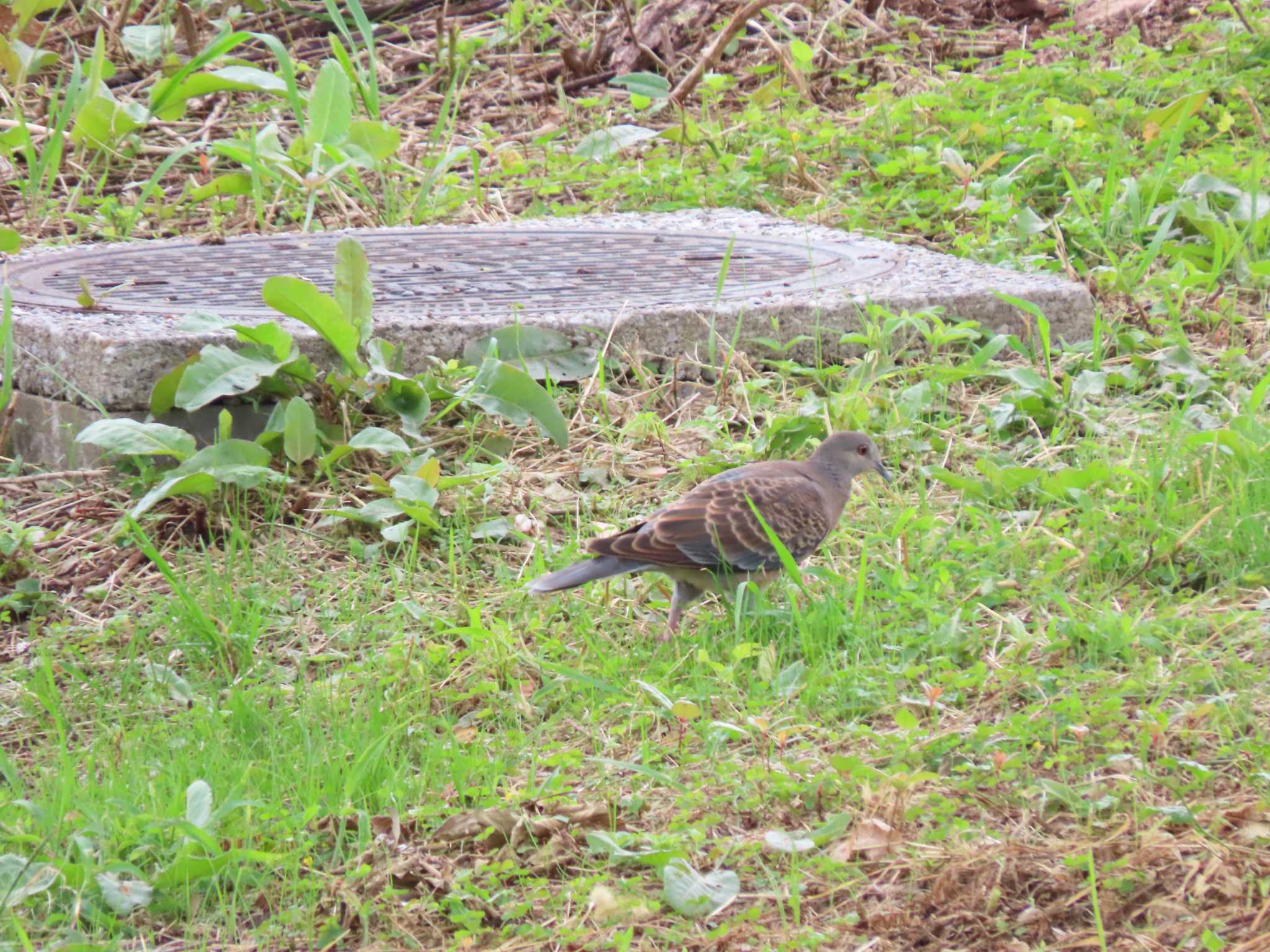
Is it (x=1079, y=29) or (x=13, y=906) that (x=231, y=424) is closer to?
(x=13, y=906)

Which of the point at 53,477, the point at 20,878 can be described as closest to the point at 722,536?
the point at 20,878

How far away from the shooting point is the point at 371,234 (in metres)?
6.23

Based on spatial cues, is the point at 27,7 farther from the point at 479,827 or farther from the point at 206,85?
the point at 479,827

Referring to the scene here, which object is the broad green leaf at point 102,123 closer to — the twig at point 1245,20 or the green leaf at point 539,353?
the green leaf at point 539,353

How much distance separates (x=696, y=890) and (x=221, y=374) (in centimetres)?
240

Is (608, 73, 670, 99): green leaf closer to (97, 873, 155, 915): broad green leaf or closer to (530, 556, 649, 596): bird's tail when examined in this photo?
(530, 556, 649, 596): bird's tail

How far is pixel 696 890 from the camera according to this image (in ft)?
8.60

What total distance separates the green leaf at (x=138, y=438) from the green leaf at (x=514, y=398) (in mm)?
813

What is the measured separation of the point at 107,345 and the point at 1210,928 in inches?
132

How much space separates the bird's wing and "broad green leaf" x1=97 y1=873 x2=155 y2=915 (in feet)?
4.59

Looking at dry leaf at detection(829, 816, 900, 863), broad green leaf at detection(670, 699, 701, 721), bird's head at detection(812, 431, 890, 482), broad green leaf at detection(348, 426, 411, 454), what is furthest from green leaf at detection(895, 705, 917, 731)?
broad green leaf at detection(348, 426, 411, 454)

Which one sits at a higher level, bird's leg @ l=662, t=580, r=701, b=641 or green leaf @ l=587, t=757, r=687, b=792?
green leaf @ l=587, t=757, r=687, b=792

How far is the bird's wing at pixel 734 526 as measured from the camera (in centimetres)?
373

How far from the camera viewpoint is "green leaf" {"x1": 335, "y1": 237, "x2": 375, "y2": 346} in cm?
462
